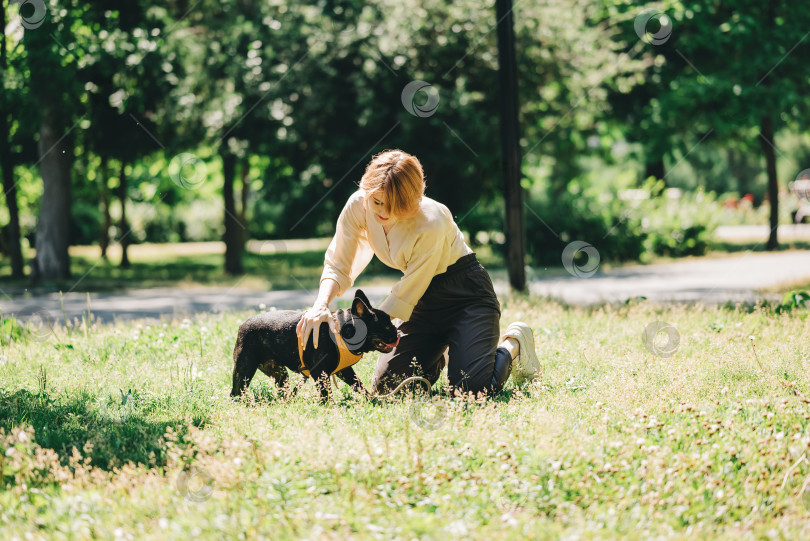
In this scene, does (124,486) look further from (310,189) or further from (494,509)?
(310,189)

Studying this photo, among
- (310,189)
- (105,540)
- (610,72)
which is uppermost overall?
(610,72)

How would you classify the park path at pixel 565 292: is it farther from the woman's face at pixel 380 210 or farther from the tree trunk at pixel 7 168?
the woman's face at pixel 380 210

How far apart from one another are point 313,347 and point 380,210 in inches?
35.8

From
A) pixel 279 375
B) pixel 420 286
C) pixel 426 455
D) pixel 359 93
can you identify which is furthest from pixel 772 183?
pixel 426 455

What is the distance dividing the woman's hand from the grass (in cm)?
40

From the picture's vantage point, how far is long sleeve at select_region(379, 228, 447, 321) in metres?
4.68

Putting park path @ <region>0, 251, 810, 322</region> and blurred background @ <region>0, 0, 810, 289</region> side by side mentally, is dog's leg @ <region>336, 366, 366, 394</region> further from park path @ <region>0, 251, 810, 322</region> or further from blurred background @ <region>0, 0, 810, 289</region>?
blurred background @ <region>0, 0, 810, 289</region>

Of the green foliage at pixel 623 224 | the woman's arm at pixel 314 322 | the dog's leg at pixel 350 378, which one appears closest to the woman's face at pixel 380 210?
the woman's arm at pixel 314 322

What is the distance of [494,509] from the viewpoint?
3.11 metres

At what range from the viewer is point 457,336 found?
495cm

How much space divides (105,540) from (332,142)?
528 inches

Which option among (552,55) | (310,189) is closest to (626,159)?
(552,55)

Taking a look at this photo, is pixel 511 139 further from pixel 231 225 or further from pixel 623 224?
pixel 231 225

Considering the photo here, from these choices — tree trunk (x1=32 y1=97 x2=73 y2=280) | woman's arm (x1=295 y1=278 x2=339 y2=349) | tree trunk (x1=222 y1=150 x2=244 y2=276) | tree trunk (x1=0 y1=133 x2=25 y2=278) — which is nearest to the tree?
tree trunk (x1=222 y1=150 x2=244 y2=276)
